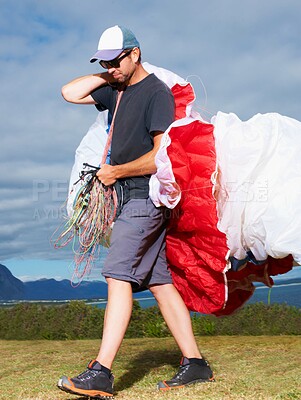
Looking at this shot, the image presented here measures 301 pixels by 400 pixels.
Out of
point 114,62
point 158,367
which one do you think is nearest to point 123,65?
point 114,62

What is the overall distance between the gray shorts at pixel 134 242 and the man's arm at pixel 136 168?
0.52 feet

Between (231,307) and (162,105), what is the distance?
144 centimetres

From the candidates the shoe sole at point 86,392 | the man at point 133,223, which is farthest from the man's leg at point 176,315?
the shoe sole at point 86,392

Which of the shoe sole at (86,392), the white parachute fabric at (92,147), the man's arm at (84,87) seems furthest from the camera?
→ the white parachute fabric at (92,147)

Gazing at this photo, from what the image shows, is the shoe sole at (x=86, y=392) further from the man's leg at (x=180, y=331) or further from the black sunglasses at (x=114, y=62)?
the black sunglasses at (x=114, y=62)

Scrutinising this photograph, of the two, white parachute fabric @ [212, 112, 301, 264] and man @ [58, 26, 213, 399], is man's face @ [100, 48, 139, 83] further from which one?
white parachute fabric @ [212, 112, 301, 264]

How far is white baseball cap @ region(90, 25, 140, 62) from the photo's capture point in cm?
372

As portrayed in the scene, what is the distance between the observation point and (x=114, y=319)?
3605mm

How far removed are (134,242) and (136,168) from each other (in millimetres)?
398

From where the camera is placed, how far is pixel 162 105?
3695mm

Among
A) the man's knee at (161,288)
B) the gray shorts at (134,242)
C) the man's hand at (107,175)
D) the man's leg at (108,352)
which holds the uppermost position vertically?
the man's hand at (107,175)

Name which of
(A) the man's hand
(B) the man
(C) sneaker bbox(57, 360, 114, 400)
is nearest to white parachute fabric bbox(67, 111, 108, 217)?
(B) the man

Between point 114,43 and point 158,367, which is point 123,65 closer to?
point 114,43

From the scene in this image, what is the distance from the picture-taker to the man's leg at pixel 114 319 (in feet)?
11.7
